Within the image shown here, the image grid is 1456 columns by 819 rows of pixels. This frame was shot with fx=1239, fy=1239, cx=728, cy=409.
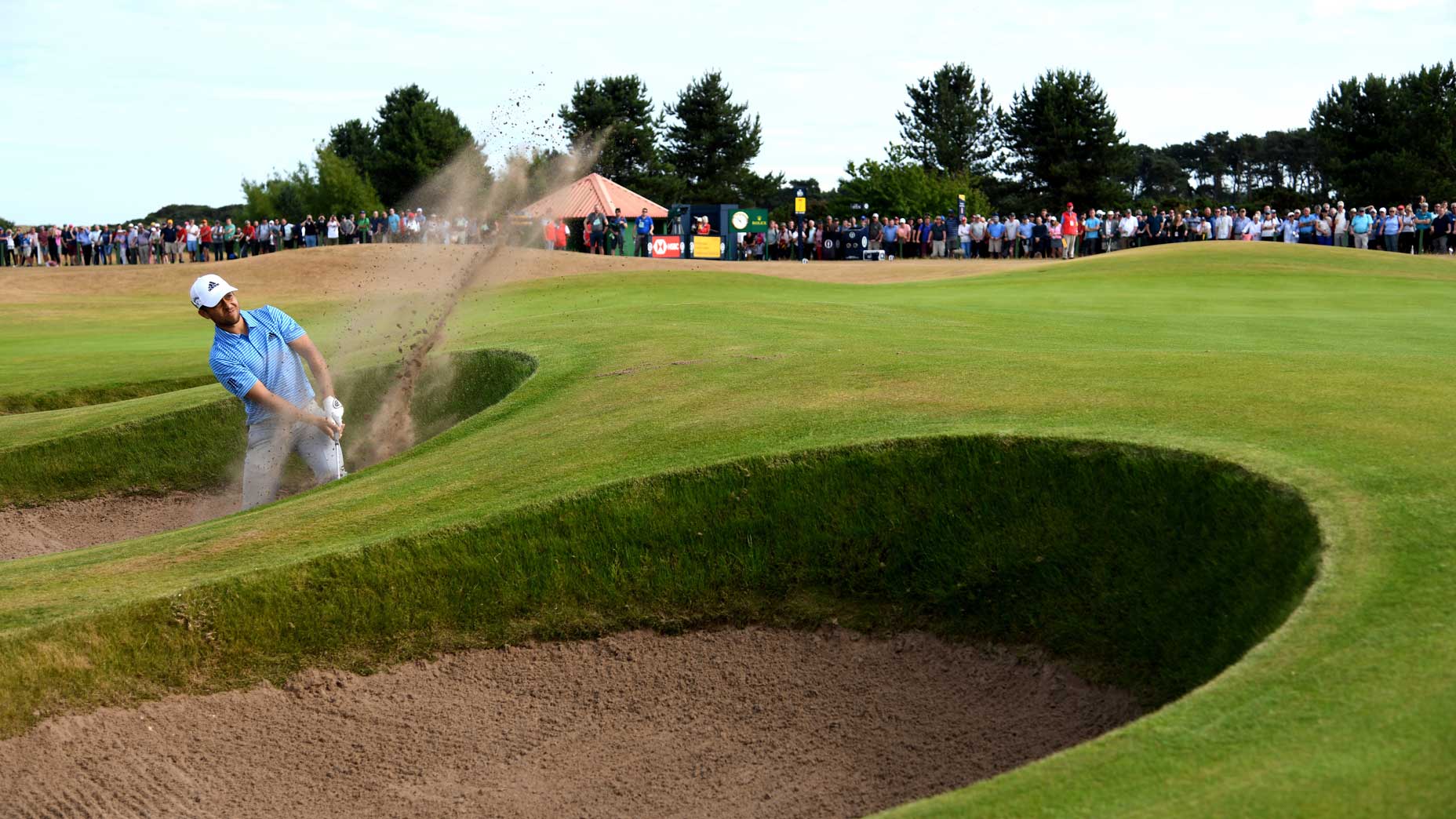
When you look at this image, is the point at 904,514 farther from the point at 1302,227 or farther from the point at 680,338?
the point at 1302,227

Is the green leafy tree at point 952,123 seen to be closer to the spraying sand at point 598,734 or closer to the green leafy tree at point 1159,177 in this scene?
the green leafy tree at point 1159,177

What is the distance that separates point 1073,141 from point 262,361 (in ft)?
305

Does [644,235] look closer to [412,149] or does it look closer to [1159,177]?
[412,149]

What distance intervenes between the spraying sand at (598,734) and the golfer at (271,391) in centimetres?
374

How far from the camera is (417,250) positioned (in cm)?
3891

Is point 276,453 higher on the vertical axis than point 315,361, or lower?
lower

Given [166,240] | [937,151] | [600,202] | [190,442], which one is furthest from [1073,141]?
[190,442]

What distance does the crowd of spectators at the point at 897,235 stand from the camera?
45000mm

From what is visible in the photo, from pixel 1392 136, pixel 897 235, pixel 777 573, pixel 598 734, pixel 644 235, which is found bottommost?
pixel 598 734

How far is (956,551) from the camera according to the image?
7672mm

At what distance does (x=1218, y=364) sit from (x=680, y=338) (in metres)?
6.67

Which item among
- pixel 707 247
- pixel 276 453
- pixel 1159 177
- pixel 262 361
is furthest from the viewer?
pixel 1159 177

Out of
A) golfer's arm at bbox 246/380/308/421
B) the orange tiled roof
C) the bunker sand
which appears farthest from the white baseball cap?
the orange tiled roof

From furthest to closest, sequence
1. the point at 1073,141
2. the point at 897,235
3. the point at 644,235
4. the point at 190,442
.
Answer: the point at 1073,141 → the point at 644,235 → the point at 897,235 → the point at 190,442
